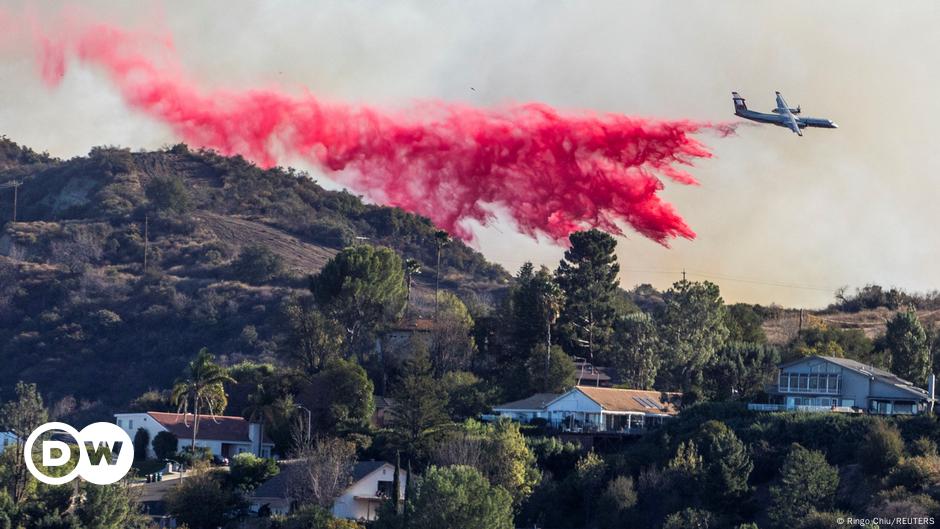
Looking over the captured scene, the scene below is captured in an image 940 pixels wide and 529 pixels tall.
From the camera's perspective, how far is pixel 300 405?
94250 millimetres

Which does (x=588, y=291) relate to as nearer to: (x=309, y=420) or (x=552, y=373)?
(x=552, y=373)

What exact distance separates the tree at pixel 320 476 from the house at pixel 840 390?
2342cm

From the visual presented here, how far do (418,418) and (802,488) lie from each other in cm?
2376

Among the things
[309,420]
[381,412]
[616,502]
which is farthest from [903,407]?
[309,420]

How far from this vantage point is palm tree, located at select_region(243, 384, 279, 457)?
9612 centimetres

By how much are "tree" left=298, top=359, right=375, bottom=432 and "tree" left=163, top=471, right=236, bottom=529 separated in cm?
1456

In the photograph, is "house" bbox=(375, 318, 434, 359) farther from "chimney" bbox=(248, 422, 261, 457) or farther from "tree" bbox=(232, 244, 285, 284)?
"tree" bbox=(232, 244, 285, 284)

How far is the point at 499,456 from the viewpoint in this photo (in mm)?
81125

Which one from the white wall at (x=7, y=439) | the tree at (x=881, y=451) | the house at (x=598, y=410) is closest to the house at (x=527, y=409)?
the house at (x=598, y=410)

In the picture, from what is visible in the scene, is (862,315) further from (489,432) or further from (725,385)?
(489,432)

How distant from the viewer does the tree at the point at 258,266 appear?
177 meters

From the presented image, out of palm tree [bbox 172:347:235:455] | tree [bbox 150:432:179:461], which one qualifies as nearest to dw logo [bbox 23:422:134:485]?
tree [bbox 150:432:179:461]

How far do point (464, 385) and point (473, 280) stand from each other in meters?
96.9

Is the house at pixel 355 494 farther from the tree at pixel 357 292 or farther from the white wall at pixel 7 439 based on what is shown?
the tree at pixel 357 292
